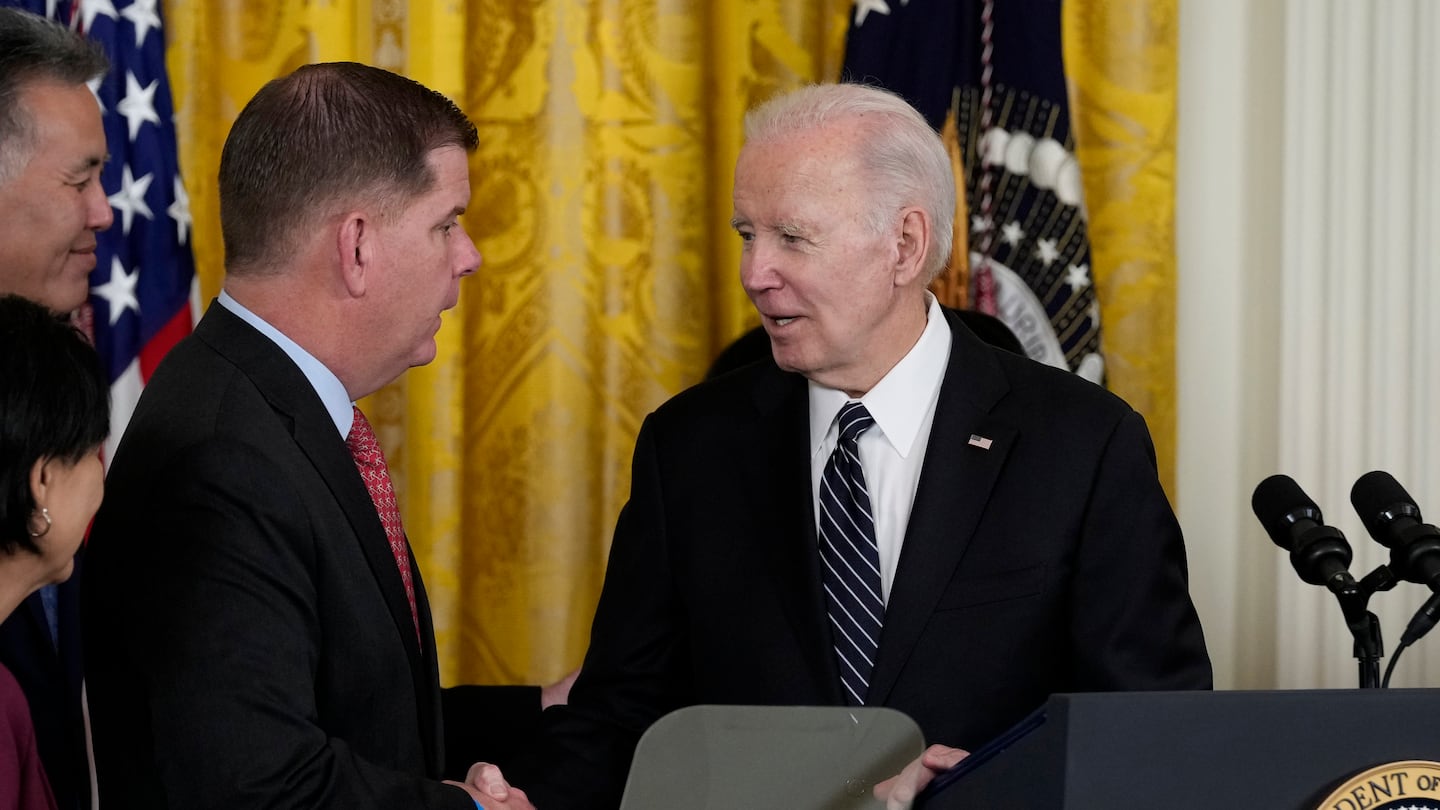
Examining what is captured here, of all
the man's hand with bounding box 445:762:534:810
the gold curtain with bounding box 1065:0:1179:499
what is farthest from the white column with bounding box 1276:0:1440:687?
the man's hand with bounding box 445:762:534:810

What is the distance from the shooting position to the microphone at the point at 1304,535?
1.88 m

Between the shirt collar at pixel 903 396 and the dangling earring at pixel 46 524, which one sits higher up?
the shirt collar at pixel 903 396

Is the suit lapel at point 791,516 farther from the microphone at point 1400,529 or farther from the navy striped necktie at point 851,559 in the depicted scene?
the microphone at point 1400,529

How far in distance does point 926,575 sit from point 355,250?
90cm

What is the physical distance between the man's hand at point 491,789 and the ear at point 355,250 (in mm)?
696

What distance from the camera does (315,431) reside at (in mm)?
1906

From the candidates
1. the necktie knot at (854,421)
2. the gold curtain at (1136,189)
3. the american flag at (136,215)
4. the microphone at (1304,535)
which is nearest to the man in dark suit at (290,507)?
the necktie knot at (854,421)

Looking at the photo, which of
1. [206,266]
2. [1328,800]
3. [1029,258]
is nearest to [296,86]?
[1328,800]

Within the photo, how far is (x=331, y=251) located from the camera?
1948 mm

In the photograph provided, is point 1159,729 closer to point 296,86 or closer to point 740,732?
point 740,732

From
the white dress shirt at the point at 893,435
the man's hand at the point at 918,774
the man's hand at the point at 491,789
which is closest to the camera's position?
the man's hand at the point at 918,774

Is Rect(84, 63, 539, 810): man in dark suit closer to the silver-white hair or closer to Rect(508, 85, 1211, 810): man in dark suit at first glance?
Rect(508, 85, 1211, 810): man in dark suit

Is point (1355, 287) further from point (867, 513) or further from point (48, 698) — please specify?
point (48, 698)

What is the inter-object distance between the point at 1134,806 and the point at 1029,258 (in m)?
2.28
